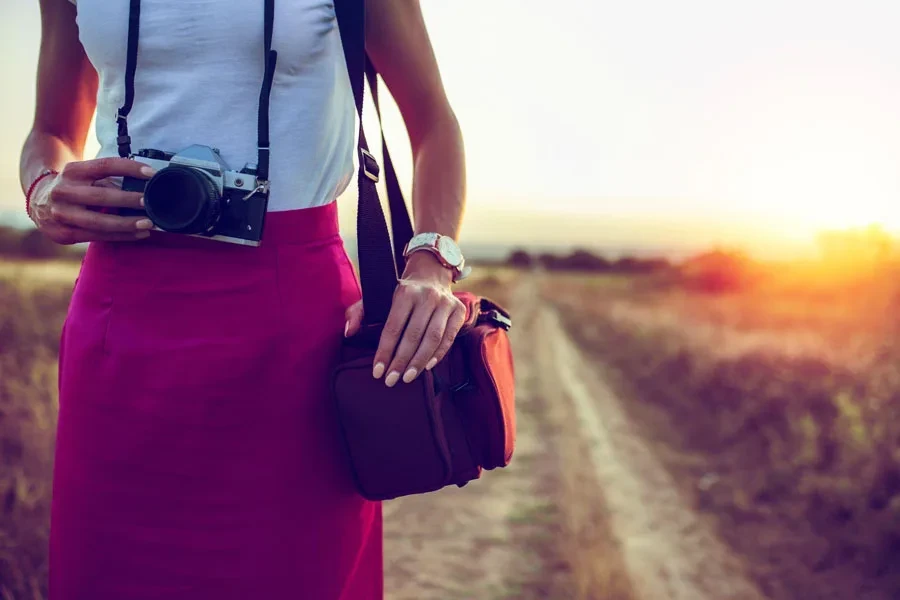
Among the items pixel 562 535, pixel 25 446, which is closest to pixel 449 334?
pixel 25 446

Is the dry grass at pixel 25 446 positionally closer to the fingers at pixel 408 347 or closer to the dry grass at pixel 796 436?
the fingers at pixel 408 347

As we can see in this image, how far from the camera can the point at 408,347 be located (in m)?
1.12

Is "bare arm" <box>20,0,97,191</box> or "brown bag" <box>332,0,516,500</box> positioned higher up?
"bare arm" <box>20,0,97,191</box>

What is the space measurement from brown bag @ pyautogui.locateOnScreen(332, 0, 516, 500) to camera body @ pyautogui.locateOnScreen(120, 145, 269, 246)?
168 mm

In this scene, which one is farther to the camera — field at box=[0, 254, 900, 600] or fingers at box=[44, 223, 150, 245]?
field at box=[0, 254, 900, 600]

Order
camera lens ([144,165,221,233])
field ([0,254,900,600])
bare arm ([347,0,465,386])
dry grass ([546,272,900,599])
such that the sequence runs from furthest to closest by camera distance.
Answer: dry grass ([546,272,900,599])
field ([0,254,900,600])
bare arm ([347,0,465,386])
camera lens ([144,165,221,233])

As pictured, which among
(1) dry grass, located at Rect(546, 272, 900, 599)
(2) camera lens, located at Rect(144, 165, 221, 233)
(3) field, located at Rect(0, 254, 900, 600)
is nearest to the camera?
(2) camera lens, located at Rect(144, 165, 221, 233)

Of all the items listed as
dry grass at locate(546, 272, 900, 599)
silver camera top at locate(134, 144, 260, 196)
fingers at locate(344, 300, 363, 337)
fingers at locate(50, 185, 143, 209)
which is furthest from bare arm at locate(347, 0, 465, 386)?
dry grass at locate(546, 272, 900, 599)

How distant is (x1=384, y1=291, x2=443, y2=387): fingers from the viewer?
112 cm

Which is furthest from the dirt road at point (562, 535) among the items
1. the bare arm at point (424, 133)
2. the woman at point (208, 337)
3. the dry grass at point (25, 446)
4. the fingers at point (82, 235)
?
the fingers at point (82, 235)

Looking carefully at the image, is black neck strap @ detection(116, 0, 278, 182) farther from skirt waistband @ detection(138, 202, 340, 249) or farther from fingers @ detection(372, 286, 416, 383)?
fingers @ detection(372, 286, 416, 383)

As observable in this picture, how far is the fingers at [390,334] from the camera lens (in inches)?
43.9

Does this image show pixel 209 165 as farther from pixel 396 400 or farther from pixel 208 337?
pixel 396 400

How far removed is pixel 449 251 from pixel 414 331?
174 millimetres
